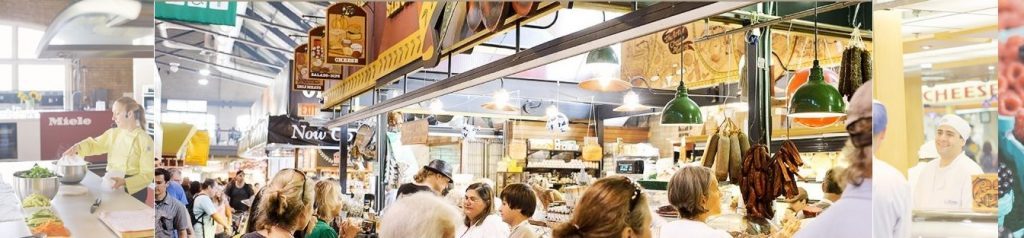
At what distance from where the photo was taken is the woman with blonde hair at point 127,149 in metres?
2.94

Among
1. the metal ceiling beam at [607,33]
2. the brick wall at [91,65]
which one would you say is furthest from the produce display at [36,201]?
the metal ceiling beam at [607,33]

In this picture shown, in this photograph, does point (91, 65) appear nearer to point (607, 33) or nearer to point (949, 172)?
point (607, 33)

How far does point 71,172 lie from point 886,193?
9.87 ft

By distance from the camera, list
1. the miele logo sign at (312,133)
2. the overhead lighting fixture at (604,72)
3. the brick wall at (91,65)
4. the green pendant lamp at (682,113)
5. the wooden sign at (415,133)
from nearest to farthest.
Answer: the brick wall at (91,65)
the green pendant lamp at (682,113)
the overhead lighting fixture at (604,72)
the wooden sign at (415,133)
the miele logo sign at (312,133)

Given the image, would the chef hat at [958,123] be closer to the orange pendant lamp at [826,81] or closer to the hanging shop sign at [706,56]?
the orange pendant lamp at [826,81]

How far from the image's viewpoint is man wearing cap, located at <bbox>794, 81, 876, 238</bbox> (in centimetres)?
331

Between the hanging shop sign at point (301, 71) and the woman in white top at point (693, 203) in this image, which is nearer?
the woman in white top at point (693, 203)

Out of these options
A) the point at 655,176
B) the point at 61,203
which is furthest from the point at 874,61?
the point at 655,176

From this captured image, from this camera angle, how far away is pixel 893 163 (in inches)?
122

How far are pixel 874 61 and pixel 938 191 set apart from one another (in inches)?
21.0

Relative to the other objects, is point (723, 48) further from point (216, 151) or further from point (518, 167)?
point (216, 151)

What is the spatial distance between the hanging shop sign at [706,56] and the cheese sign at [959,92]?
323 cm

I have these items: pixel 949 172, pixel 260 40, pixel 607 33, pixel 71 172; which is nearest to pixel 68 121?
pixel 71 172

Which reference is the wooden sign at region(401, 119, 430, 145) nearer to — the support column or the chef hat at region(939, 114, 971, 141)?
the support column
